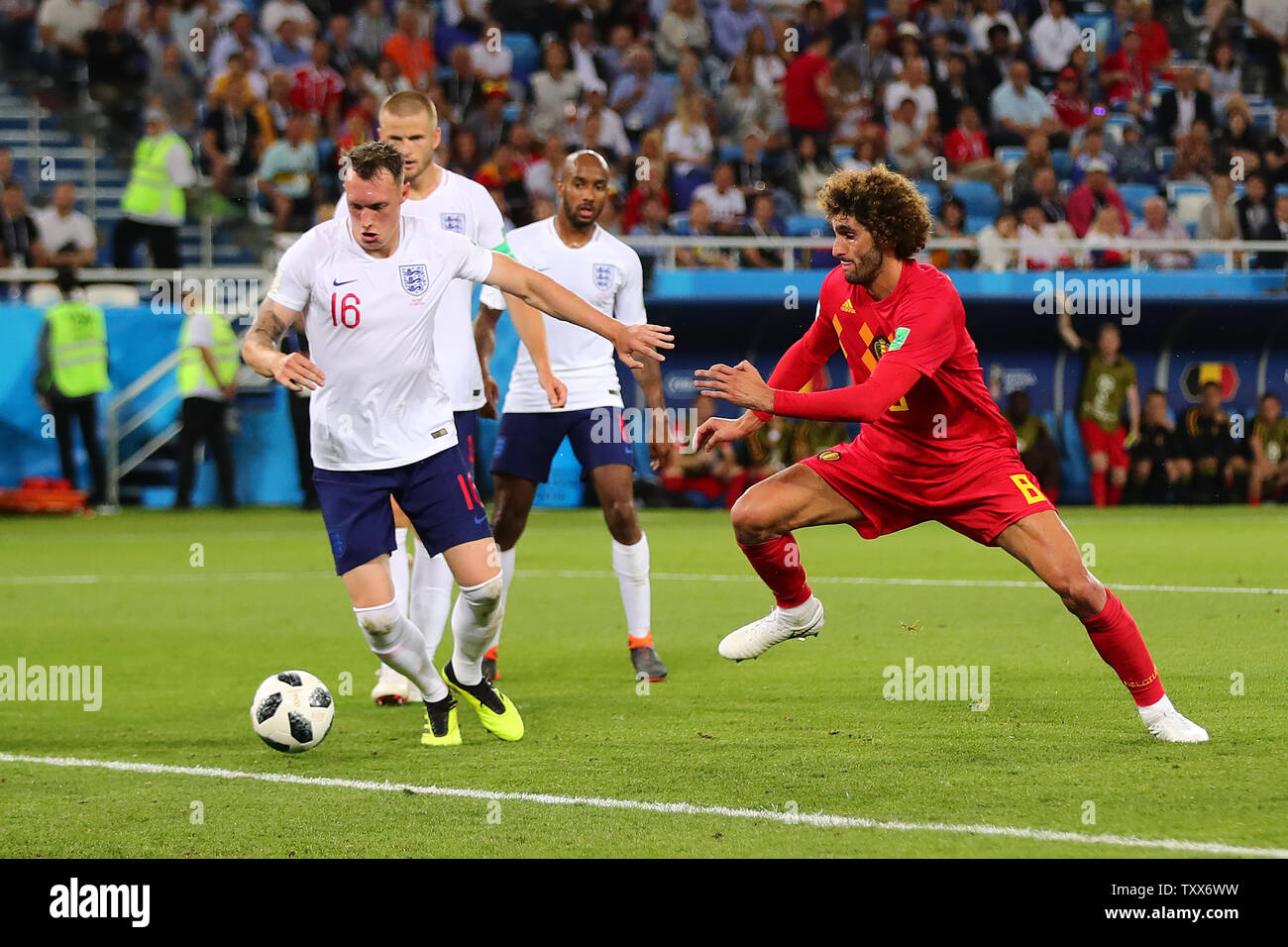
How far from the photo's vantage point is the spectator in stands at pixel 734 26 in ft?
76.1

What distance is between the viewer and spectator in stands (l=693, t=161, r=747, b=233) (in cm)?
1966

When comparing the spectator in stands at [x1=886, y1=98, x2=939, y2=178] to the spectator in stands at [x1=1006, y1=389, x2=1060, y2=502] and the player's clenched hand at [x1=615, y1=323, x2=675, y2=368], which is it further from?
the player's clenched hand at [x1=615, y1=323, x2=675, y2=368]

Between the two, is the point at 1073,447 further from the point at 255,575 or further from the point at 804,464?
the point at 804,464

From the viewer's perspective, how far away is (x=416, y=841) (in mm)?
4980

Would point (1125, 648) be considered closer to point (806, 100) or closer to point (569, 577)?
point (569, 577)

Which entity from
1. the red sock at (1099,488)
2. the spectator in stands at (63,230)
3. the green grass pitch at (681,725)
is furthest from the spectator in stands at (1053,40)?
the spectator in stands at (63,230)

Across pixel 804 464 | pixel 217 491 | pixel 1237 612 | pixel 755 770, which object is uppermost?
pixel 804 464

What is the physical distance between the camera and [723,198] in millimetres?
19734

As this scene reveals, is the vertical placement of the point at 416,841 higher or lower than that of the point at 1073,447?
higher

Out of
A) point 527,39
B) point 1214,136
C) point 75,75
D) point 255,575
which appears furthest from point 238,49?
point 1214,136

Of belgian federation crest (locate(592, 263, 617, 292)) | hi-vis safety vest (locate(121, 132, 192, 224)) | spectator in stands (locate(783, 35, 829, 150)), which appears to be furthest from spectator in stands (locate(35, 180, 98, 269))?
belgian federation crest (locate(592, 263, 617, 292))

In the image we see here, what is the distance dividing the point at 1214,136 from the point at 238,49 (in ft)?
41.3

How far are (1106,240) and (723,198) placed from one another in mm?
4352

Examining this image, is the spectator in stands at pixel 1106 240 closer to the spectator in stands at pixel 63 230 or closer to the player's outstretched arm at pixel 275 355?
the spectator in stands at pixel 63 230
